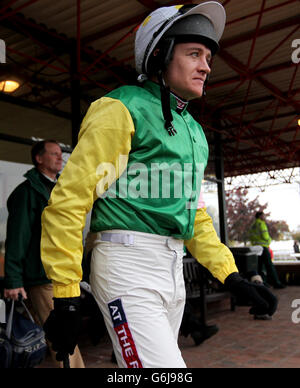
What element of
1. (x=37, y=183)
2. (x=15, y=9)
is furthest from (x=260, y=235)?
(x=37, y=183)

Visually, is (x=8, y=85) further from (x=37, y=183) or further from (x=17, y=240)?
(x=17, y=240)

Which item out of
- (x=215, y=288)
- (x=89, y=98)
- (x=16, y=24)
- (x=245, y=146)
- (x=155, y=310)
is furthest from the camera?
(x=245, y=146)

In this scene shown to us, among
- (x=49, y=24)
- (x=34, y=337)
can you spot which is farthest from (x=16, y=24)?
(x=34, y=337)

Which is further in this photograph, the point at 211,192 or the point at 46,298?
the point at 211,192

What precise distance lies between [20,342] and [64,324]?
174 cm

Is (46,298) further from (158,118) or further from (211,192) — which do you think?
(211,192)

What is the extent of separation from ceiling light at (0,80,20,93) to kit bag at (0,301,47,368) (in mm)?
6364

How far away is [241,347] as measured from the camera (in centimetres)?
529

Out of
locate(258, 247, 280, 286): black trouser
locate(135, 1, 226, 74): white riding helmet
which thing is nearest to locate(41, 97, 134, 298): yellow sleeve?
locate(135, 1, 226, 74): white riding helmet

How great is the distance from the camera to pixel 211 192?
454 inches

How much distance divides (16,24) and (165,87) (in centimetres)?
562

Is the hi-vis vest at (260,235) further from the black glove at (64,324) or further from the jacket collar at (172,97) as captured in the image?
the black glove at (64,324)

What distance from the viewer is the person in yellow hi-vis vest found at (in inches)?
430

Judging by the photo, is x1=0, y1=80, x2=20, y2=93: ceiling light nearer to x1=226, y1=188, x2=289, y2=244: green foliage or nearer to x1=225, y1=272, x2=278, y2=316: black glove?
x1=225, y1=272, x2=278, y2=316: black glove
